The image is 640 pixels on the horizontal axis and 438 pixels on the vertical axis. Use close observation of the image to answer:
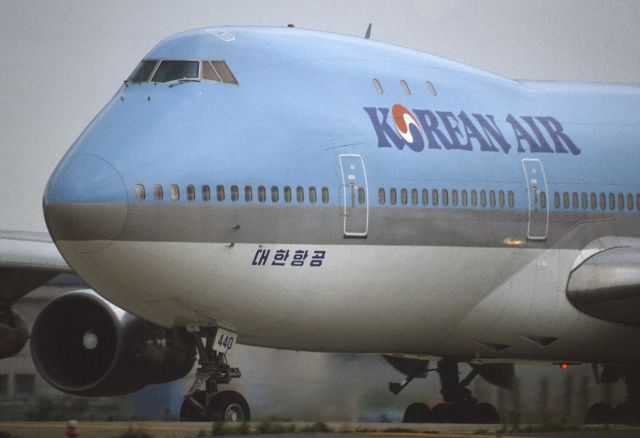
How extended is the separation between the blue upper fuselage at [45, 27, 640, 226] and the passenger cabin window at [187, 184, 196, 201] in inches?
2.3

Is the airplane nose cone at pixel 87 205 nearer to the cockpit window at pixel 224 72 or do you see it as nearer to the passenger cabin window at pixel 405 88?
the cockpit window at pixel 224 72

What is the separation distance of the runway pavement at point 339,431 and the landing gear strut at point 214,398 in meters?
0.39

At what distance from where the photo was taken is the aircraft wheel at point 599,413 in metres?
23.1

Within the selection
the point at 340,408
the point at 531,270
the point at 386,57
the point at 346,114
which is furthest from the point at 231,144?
the point at 340,408

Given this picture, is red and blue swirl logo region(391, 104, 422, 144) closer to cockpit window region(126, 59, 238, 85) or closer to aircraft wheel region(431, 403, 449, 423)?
cockpit window region(126, 59, 238, 85)

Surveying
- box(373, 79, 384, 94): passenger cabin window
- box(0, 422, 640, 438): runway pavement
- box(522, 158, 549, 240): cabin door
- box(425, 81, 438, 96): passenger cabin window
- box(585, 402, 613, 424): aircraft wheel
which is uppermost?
box(425, 81, 438, 96): passenger cabin window

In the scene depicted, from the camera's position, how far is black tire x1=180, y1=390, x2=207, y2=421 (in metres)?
17.3

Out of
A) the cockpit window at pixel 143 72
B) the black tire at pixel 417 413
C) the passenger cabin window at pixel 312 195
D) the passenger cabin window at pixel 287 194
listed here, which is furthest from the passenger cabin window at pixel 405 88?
the black tire at pixel 417 413

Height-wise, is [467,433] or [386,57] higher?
[386,57]

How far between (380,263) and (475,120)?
8.49 feet

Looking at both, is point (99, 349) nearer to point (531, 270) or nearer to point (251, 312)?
point (251, 312)

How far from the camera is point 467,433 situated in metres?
16.9

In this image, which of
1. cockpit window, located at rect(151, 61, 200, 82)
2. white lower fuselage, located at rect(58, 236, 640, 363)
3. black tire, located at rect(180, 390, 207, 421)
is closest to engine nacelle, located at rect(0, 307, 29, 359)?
white lower fuselage, located at rect(58, 236, 640, 363)

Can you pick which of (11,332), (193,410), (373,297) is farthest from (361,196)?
(11,332)
